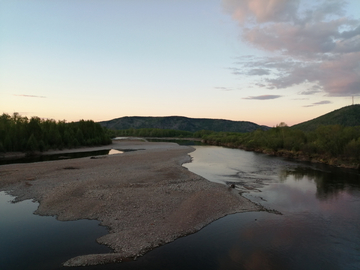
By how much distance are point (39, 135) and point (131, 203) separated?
51010mm

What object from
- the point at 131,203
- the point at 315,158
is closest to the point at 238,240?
the point at 131,203

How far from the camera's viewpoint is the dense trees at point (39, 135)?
50438mm

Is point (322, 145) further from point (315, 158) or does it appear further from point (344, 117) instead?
point (344, 117)

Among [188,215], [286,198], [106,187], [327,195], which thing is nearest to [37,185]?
[106,187]

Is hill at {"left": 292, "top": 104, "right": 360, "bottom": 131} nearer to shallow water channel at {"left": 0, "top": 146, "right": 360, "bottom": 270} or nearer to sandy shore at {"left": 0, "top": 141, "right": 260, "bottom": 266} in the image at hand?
shallow water channel at {"left": 0, "top": 146, "right": 360, "bottom": 270}

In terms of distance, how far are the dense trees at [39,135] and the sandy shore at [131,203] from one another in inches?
1103

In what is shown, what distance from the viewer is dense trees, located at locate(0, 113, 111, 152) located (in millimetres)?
50438

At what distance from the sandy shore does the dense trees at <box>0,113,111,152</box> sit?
91.9 ft

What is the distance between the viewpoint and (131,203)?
17219mm

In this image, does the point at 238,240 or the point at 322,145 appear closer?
the point at 238,240

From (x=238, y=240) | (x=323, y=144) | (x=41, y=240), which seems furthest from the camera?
(x=323, y=144)

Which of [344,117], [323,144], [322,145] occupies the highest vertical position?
[344,117]

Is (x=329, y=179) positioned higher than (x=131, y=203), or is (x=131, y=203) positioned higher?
(x=131, y=203)

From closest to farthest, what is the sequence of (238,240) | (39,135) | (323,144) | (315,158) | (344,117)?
(238,240) < (323,144) < (315,158) < (39,135) < (344,117)
